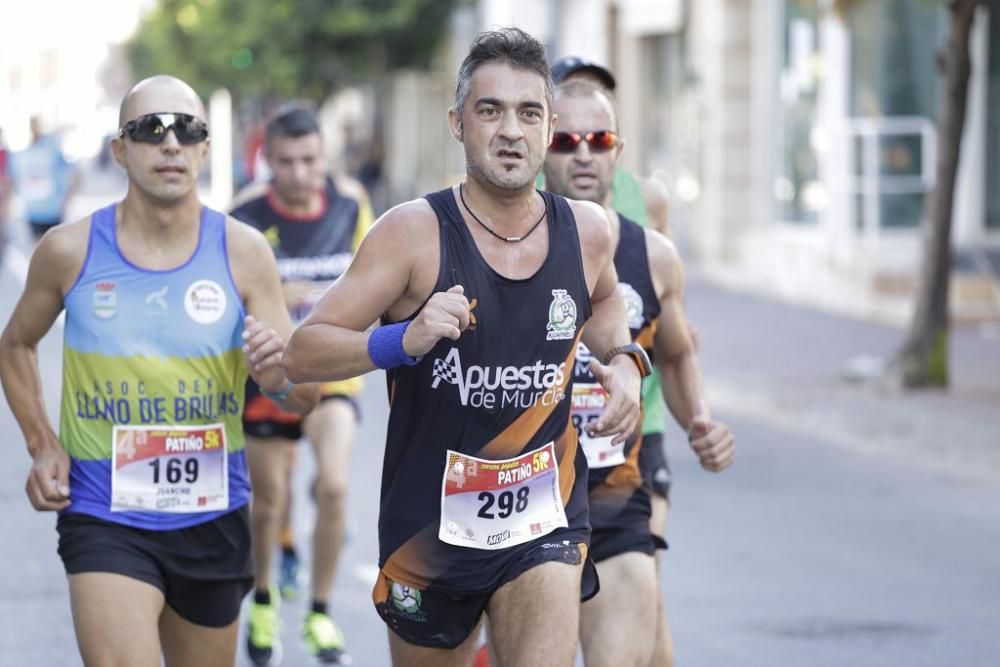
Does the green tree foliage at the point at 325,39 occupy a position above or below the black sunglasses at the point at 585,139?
below

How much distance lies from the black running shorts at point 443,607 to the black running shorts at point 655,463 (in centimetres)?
126

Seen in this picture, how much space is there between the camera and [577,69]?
19.6 feet

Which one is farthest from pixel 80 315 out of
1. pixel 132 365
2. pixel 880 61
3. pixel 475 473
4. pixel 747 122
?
pixel 747 122

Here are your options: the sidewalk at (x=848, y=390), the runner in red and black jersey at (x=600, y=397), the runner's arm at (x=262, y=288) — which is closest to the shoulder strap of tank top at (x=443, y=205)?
the runner's arm at (x=262, y=288)

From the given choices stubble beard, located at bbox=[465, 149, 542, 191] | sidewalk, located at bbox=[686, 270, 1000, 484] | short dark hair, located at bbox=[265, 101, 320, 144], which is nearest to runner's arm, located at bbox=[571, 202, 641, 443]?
stubble beard, located at bbox=[465, 149, 542, 191]

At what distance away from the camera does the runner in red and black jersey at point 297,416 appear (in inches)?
293

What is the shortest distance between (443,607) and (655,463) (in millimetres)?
1525

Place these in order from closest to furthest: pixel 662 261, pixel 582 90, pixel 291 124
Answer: pixel 662 261 < pixel 582 90 < pixel 291 124

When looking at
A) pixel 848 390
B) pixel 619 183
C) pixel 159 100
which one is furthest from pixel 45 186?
pixel 159 100

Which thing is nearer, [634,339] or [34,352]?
[34,352]

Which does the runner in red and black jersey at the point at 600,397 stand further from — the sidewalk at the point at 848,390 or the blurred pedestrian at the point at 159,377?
the sidewalk at the point at 848,390

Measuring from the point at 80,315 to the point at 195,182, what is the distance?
1.56ft

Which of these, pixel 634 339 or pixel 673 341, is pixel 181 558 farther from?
pixel 673 341

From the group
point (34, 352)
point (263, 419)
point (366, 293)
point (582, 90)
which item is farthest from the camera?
point (263, 419)
